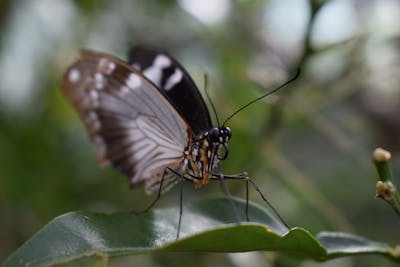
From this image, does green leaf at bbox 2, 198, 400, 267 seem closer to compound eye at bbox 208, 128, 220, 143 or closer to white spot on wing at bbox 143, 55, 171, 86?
compound eye at bbox 208, 128, 220, 143

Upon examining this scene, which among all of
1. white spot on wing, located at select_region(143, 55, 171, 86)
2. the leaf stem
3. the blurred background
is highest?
white spot on wing, located at select_region(143, 55, 171, 86)

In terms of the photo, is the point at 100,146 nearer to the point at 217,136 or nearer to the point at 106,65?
the point at 106,65

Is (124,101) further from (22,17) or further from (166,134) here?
(22,17)

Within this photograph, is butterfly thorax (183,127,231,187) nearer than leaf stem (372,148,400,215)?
No

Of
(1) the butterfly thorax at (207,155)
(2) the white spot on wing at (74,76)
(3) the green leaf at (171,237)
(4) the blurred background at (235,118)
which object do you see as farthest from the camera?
(4) the blurred background at (235,118)

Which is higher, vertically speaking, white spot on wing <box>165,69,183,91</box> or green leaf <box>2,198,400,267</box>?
white spot on wing <box>165,69,183,91</box>

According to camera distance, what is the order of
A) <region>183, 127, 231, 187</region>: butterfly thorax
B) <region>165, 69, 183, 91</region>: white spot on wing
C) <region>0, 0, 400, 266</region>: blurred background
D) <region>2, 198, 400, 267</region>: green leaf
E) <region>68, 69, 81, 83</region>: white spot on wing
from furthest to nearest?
1. <region>0, 0, 400, 266</region>: blurred background
2. <region>68, 69, 81, 83</region>: white spot on wing
3. <region>165, 69, 183, 91</region>: white spot on wing
4. <region>183, 127, 231, 187</region>: butterfly thorax
5. <region>2, 198, 400, 267</region>: green leaf

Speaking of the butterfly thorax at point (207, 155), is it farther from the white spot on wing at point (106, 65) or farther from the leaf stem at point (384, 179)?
the leaf stem at point (384, 179)

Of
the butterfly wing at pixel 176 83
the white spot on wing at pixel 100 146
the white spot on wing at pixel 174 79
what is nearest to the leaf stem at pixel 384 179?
the butterfly wing at pixel 176 83

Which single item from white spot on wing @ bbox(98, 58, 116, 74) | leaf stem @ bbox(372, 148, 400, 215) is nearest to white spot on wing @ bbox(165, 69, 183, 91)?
white spot on wing @ bbox(98, 58, 116, 74)
